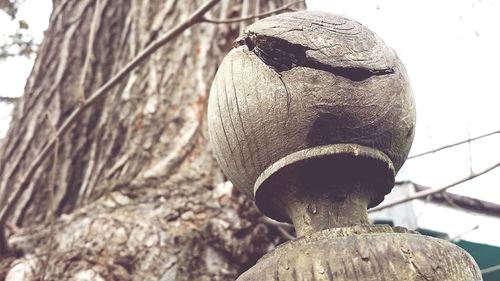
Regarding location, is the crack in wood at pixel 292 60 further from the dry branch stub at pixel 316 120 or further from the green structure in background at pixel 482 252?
the green structure in background at pixel 482 252

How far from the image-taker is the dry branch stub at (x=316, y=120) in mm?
726

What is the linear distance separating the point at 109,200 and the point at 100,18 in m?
0.95

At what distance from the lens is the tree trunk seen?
4.70ft

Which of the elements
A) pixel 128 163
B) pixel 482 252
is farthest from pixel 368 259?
pixel 482 252

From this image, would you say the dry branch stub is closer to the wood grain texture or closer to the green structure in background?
the wood grain texture

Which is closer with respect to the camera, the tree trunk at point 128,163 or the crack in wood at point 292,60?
the crack in wood at point 292,60

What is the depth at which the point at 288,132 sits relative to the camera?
0.73 m

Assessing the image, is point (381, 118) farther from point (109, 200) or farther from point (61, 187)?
point (61, 187)

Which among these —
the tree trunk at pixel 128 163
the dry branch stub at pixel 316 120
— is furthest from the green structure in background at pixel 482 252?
the dry branch stub at pixel 316 120

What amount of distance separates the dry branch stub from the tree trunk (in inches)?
27.6

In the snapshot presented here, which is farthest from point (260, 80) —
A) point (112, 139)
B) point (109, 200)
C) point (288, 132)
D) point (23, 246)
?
point (112, 139)

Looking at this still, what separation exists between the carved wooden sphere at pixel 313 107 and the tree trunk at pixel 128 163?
70 centimetres

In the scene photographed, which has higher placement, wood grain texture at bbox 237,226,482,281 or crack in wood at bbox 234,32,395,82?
crack in wood at bbox 234,32,395,82

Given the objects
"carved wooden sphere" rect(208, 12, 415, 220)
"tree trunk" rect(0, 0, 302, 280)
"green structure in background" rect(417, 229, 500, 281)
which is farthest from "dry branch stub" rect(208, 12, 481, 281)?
"green structure in background" rect(417, 229, 500, 281)
